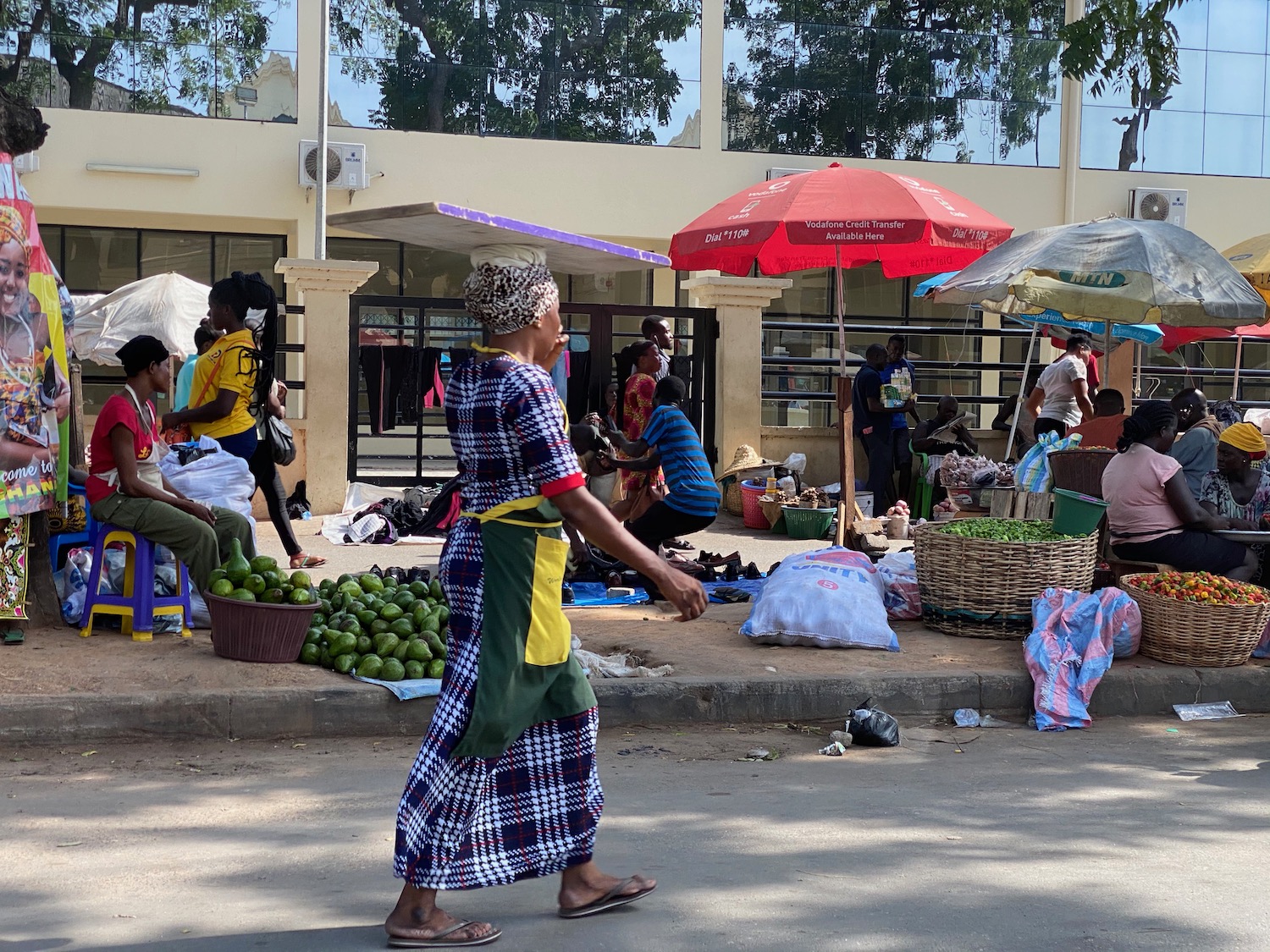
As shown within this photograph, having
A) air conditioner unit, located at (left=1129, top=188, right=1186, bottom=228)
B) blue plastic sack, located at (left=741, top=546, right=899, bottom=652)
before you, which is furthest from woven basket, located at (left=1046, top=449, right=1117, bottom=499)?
air conditioner unit, located at (left=1129, top=188, right=1186, bottom=228)

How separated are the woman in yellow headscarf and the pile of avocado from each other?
472 cm

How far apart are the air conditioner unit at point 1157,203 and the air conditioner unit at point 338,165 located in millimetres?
11306

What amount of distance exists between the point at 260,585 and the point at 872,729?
2.89 metres

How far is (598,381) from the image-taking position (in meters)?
13.6

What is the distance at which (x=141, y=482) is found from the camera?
21.7ft

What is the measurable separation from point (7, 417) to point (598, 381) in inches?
303

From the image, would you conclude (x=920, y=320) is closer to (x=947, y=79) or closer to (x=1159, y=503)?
(x=947, y=79)

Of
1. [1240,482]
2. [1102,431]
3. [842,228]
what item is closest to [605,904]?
[1240,482]

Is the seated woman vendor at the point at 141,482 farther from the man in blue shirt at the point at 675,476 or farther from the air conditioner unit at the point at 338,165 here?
the air conditioner unit at the point at 338,165

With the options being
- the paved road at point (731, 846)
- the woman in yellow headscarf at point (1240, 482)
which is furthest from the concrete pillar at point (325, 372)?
the woman in yellow headscarf at point (1240, 482)

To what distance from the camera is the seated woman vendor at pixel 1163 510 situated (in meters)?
7.54

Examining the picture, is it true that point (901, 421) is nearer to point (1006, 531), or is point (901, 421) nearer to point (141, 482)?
point (1006, 531)

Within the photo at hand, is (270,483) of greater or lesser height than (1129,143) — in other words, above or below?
below

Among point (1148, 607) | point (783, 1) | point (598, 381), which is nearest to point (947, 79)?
point (783, 1)
